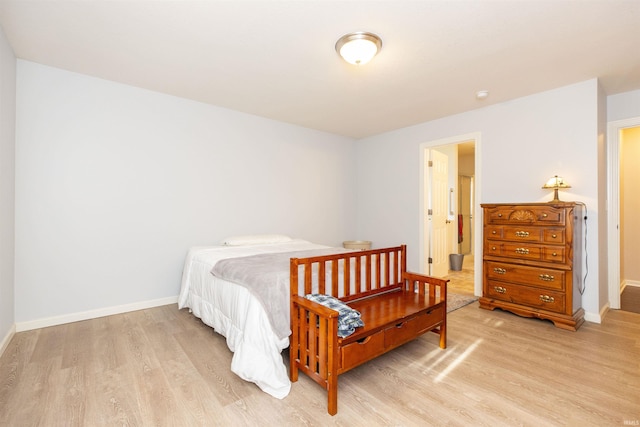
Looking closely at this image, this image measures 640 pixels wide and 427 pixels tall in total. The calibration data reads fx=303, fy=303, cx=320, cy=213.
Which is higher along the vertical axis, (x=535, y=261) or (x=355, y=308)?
(x=535, y=261)

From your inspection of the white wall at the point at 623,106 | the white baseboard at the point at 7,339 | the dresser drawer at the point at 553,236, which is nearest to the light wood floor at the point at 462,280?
the dresser drawer at the point at 553,236

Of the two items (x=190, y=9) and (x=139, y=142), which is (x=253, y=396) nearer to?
(x=190, y=9)

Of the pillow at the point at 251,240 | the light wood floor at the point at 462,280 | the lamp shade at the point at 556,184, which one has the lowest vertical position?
the light wood floor at the point at 462,280

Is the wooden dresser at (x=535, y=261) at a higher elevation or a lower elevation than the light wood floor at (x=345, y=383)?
higher

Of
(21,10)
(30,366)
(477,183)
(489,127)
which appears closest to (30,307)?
(30,366)

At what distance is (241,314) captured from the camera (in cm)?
213

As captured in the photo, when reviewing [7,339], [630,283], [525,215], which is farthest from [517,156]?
[7,339]

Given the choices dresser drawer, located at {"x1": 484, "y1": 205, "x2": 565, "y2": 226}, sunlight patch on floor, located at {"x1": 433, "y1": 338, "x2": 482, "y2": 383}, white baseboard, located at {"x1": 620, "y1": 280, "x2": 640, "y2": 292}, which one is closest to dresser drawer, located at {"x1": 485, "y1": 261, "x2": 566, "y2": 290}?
dresser drawer, located at {"x1": 484, "y1": 205, "x2": 565, "y2": 226}

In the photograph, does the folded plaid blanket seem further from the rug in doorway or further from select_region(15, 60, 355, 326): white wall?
select_region(15, 60, 355, 326): white wall

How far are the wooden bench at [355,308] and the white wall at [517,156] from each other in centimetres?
176

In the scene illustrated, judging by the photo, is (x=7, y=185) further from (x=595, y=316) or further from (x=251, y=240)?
(x=595, y=316)

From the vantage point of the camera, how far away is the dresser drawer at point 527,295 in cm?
283

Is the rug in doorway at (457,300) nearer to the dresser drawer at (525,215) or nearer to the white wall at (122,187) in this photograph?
the dresser drawer at (525,215)

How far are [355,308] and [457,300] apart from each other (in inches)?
79.3
